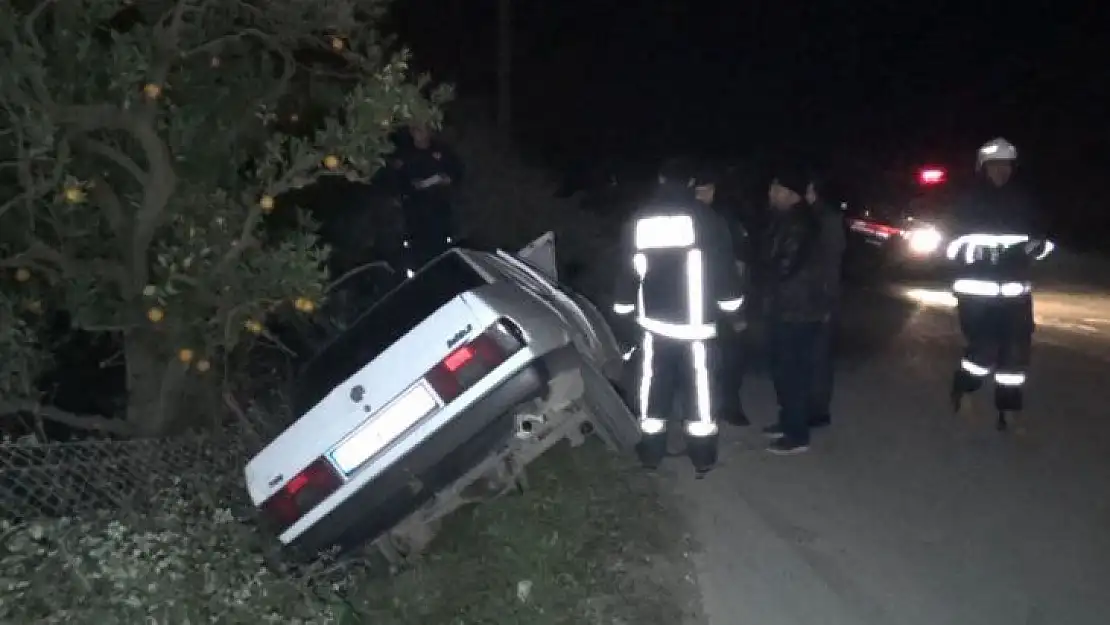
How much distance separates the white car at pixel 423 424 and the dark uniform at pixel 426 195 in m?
4.13

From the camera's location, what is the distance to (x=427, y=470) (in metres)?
5.08

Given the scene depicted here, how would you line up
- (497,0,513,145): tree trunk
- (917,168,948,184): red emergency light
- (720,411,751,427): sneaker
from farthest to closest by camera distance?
(917,168,948,184): red emergency light < (497,0,513,145): tree trunk < (720,411,751,427): sneaker

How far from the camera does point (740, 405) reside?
29.2ft

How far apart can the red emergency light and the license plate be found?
1644 cm

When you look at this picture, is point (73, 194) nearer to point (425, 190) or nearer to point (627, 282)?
point (627, 282)

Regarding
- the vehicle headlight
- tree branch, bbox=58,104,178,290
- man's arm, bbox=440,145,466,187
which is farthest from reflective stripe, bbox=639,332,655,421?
the vehicle headlight

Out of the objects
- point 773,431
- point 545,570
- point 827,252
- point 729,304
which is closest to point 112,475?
point 545,570

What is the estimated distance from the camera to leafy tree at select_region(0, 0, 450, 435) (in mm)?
5512

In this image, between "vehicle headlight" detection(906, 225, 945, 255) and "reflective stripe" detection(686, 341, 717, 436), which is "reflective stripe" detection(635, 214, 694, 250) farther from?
"vehicle headlight" detection(906, 225, 945, 255)

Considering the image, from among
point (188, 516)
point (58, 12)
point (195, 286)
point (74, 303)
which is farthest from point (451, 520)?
point (58, 12)

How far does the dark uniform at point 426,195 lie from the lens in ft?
31.5

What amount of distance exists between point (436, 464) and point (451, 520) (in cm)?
90

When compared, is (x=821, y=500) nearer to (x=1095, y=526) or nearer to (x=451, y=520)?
(x=1095, y=526)

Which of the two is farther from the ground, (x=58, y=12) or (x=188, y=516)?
(x=58, y=12)
